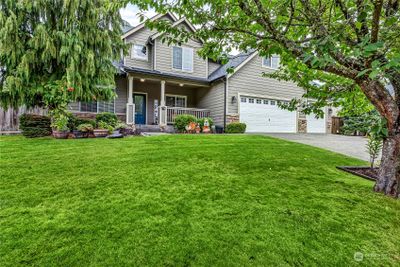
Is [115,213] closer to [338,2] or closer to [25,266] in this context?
A: [25,266]

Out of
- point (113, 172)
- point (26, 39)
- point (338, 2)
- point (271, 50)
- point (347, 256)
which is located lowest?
point (347, 256)

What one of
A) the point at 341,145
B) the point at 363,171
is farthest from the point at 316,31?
the point at 341,145

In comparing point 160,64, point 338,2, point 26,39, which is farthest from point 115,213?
point 160,64

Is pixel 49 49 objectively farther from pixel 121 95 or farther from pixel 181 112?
pixel 181 112

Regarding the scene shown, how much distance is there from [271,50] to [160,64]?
1099 cm

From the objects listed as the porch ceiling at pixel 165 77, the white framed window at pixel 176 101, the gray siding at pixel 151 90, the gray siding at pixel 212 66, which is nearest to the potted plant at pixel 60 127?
the porch ceiling at pixel 165 77

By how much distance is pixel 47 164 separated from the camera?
161 inches

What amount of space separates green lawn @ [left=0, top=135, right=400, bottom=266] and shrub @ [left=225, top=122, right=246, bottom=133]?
768cm

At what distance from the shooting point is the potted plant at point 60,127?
24.6 ft

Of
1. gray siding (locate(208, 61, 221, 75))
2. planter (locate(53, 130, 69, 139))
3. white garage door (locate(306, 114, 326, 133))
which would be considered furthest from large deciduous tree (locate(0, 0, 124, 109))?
white garage door (locate(306, 114, 326, 133))

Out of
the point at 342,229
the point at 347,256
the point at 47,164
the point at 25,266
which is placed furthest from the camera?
the point at 47,164

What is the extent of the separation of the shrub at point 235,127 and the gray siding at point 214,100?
0.84 m

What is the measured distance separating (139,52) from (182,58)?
8.63 ft

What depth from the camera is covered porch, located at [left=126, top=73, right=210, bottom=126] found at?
11586mm
